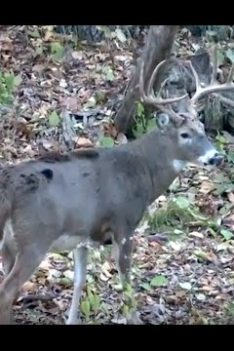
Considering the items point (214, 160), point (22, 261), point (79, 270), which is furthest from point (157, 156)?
point (22, 261)

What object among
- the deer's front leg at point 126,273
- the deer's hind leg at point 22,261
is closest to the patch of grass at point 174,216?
the deer's front leg at point 126,273

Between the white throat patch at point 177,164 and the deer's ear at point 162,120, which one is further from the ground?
the deer's ear at point 162,120

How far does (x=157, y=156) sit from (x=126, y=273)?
618 mm

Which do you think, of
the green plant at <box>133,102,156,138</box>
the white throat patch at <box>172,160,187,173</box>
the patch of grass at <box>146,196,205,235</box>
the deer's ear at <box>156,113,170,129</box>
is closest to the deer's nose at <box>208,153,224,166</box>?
the white throat patch at <box>172,160,187,173</box>

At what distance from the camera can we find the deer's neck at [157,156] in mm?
5191

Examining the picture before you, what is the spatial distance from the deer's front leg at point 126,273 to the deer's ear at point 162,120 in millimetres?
619

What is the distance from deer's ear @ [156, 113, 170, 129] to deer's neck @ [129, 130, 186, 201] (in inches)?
1.8

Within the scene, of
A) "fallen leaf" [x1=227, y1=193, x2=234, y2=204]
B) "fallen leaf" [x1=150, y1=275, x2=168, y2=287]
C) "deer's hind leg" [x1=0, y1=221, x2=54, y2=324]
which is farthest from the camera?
"fallen leaf" [x1=227, y1=193, x2=234, y2=204]

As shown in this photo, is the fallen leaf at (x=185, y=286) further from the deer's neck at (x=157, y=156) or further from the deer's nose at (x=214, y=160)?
the deer's nose at (x=214, y=160)

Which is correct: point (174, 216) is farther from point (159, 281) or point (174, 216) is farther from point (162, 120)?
point (162, 120)

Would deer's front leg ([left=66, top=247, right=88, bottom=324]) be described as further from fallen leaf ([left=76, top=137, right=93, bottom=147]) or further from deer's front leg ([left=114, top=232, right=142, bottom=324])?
fallen leaf ([left=76, top=137, right=93, bottom=147])

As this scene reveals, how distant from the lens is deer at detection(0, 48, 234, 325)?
14.6 ft
